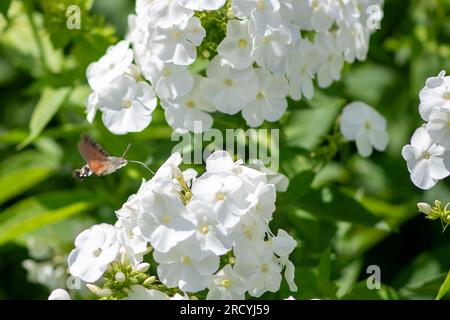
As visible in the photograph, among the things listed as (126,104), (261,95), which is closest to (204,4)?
(261,95)

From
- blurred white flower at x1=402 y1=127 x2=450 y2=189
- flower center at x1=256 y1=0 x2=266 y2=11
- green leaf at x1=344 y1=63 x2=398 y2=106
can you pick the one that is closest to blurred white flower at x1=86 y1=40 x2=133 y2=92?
flower center at x1=256 y1=0 x2=266 y2=11

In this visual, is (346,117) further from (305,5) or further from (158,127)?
(158,127)

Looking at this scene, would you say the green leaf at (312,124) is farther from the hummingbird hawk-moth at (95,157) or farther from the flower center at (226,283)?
the flower center at (226,283)

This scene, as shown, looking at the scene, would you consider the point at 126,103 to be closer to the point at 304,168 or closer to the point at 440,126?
the point at 304,168

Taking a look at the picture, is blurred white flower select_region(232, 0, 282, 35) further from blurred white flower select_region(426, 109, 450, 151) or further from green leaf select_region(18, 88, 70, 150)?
green leaf select_region(18, 88, 70, 150)

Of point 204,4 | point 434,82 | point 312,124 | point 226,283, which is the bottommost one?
point 312,124

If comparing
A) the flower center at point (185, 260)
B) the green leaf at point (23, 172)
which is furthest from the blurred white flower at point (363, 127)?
the green leaf at point (23, 172)

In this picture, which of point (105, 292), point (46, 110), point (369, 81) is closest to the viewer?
point (105, 292)
